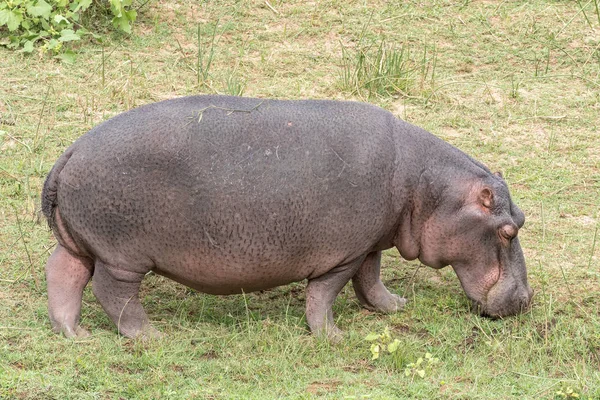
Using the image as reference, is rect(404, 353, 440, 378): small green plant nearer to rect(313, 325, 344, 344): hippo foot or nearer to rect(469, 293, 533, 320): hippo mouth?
A: rect(313, 325, 344, 344): hippo foot

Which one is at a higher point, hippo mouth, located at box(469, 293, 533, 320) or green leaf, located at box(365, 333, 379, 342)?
green leaf, located at box(365, 333, 379, 342)

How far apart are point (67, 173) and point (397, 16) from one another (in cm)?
489

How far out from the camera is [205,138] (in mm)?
4688

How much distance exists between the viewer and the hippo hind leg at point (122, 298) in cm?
476

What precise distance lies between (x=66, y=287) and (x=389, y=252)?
6.75ft

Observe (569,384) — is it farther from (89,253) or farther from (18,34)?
(18,34)

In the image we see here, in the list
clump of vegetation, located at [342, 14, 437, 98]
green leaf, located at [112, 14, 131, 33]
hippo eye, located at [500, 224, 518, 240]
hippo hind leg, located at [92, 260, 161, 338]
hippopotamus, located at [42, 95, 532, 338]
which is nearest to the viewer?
hippopotamus, located at [42, 95, 532, 338]

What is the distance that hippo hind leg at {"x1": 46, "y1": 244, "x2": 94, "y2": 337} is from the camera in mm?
4863

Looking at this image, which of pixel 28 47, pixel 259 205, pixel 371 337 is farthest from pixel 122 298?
pixel 28 47

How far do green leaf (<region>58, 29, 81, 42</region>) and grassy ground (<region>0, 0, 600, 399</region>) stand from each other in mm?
214

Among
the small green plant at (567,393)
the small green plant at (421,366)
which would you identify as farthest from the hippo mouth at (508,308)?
the small green plant at (567,393)

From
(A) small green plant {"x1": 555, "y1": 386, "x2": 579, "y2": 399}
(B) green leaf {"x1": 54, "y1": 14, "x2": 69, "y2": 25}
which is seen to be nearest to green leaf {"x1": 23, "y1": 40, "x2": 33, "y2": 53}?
(B) green leaf {"x1": 54, "y1": 14, "x2": 69, "y2": 25}

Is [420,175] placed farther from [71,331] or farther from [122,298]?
A: [71,331]

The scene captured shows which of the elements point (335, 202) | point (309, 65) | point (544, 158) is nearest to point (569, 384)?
point (335, 202)
